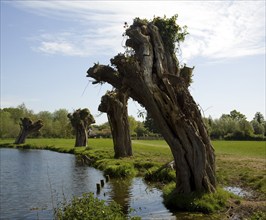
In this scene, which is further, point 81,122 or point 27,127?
point 27,127

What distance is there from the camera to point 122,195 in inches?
819

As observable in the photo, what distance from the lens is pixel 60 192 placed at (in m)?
23.2

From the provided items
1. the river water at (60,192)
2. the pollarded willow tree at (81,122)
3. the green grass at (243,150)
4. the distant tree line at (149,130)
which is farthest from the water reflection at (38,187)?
the distant tree line at (149,130)

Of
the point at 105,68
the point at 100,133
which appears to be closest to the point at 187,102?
the point at 105,68

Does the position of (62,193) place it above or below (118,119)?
below

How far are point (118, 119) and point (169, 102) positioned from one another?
60.9ft

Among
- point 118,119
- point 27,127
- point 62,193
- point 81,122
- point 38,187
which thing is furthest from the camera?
point 27,127

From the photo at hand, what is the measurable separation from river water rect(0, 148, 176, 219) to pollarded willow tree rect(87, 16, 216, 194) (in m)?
2.24

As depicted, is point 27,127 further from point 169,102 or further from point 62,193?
point 169,102

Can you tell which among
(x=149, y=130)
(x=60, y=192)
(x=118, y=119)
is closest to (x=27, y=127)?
(x=118, y=119)

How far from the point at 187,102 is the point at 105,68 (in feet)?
15.4

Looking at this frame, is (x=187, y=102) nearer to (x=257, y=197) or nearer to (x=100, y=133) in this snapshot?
(x=257, y=197)

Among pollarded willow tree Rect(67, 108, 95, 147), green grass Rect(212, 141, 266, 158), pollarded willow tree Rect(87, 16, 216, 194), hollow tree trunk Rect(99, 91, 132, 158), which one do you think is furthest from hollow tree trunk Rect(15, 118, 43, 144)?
pollarded willow tree Rect(87, 16, 216, 194)

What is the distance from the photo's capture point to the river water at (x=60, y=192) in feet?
57.1
